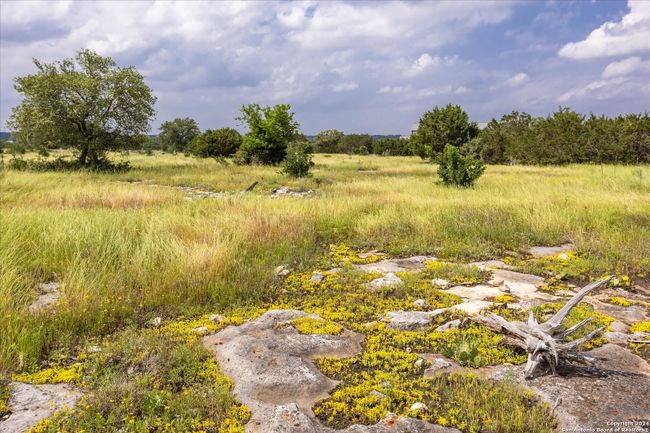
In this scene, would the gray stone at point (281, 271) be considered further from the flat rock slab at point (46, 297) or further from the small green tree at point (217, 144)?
the small green tree at point (217, 144)

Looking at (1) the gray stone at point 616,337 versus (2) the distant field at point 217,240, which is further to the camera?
(2) the distant field at point 217,240

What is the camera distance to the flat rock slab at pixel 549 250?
7.01 m

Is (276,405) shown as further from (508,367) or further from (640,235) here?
(640,235)

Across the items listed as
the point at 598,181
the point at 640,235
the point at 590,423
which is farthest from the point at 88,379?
the point at 598,181

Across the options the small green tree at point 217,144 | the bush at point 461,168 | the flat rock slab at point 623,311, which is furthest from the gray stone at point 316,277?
Result: the small green tree at point 217,144

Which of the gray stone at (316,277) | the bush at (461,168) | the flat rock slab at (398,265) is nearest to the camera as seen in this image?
the gray stone at (316,277)

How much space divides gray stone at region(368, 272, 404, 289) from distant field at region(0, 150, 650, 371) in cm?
131

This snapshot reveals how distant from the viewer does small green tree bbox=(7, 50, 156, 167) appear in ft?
68.2

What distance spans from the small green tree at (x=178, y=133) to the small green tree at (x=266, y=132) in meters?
38.6

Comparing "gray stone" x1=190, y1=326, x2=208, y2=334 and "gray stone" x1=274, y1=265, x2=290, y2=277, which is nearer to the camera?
"gray stone" x1=190, y1=326, x2=208, y2=334

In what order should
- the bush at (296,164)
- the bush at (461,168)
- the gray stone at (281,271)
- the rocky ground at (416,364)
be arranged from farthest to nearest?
the bush at (296,164) < the bush at (461,168) < the gray stone at (281,271) < the rocky ground at (416,364)

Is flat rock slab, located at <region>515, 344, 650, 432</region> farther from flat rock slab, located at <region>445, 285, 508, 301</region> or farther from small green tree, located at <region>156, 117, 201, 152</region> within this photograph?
small green tree, located at <region>156, 117, 201, 152</region>

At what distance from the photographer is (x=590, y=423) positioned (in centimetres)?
260

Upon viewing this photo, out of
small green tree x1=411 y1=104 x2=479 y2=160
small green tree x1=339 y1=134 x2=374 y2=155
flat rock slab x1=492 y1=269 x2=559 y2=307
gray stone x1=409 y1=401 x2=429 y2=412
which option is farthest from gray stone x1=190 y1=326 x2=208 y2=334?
small green tree x1=339 y1=134 x2=374 y2=155
